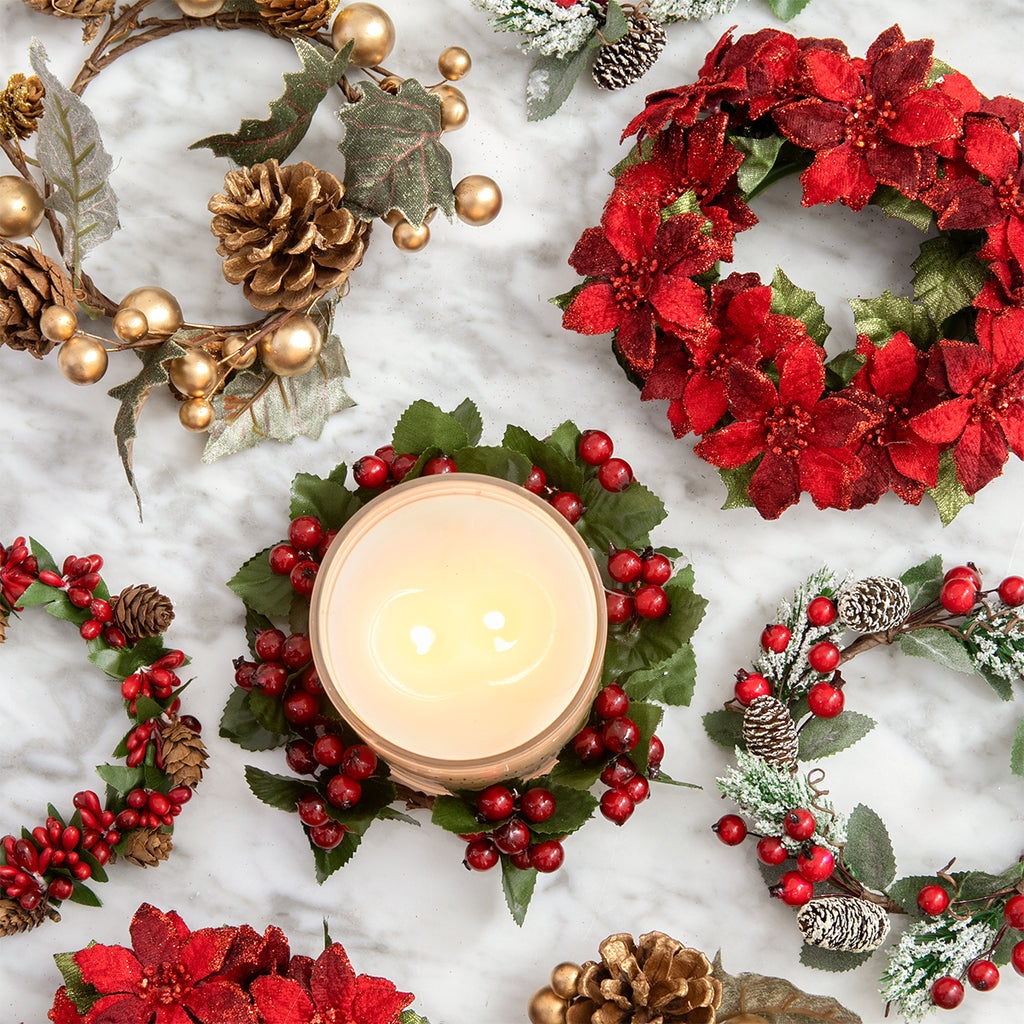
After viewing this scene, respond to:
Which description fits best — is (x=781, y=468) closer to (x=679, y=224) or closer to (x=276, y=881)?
(x=679, y=224)

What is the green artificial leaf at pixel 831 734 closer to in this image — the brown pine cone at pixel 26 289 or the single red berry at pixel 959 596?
the single red berry at pixel 959 596

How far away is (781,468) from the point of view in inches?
33.3

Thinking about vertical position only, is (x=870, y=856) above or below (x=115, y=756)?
above

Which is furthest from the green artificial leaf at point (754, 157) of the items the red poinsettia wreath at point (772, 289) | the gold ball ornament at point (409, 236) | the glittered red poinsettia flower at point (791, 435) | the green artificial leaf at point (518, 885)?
the green artificial leaf at point (518, 885)

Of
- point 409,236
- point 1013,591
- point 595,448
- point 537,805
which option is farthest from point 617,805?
point 409,236

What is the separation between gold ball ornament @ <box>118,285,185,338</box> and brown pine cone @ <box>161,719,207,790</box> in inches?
13.1

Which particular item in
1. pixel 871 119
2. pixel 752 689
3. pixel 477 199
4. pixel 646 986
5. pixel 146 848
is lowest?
pixel 146 848

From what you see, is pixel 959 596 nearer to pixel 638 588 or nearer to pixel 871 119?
pixel 638 588

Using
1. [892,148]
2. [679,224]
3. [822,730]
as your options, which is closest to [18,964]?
[822,730]

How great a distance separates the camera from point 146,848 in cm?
86

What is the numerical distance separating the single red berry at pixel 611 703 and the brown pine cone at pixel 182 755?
342mm

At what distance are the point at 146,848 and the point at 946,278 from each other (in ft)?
2.73

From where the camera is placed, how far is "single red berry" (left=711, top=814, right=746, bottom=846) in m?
0.87

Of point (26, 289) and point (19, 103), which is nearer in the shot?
point (26, 289)
